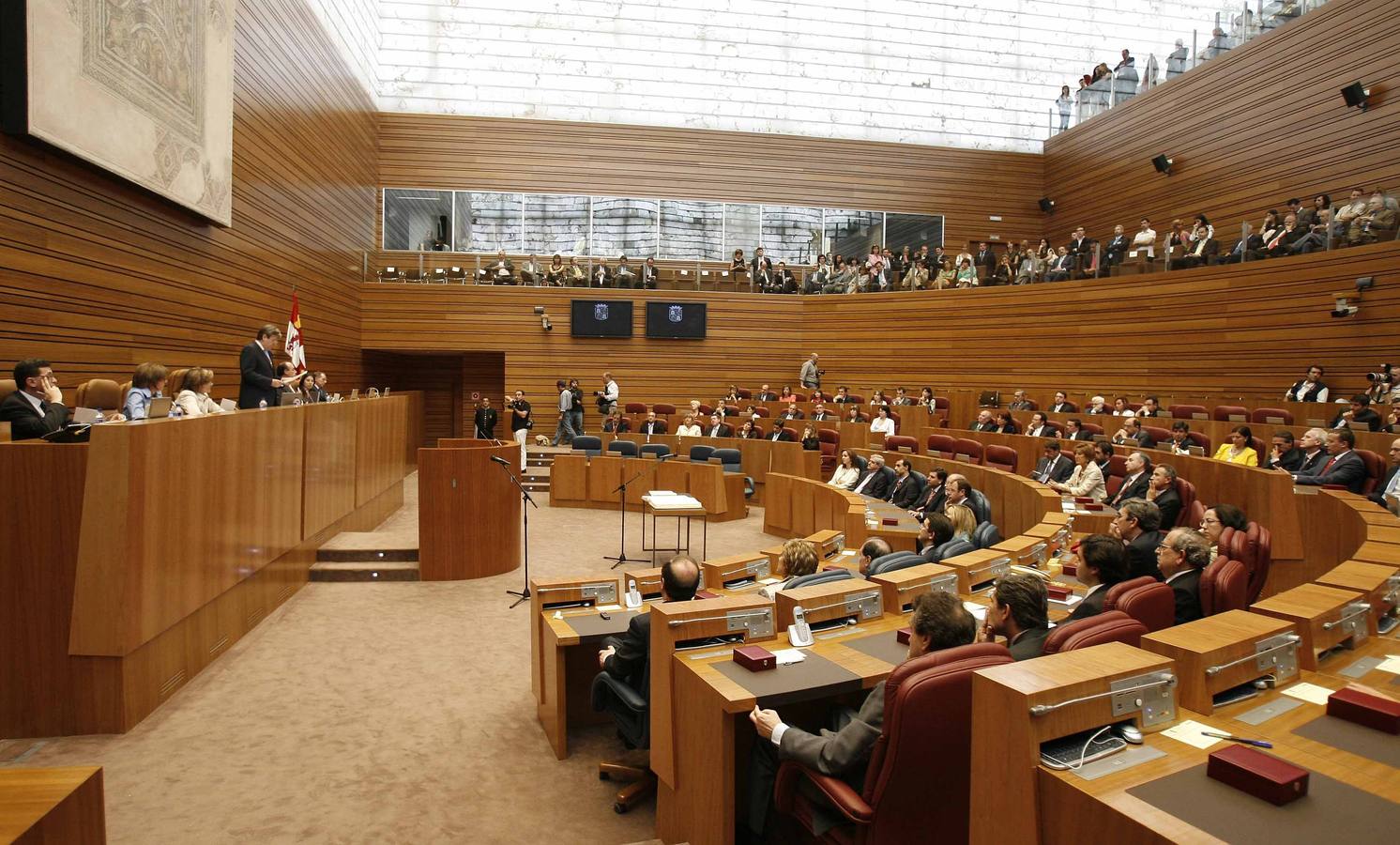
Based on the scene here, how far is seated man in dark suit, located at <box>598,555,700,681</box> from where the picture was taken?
310 cm

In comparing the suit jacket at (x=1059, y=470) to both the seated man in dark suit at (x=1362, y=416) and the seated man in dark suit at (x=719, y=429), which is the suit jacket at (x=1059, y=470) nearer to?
the seated man in dark suit at (x=1362, y=416)

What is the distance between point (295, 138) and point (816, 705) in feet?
35.0

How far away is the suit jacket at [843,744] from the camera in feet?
6.79

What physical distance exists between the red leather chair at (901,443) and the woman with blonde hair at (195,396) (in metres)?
6.85

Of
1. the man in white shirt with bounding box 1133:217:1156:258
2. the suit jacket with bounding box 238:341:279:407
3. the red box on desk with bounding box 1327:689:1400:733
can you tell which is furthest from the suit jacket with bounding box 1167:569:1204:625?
the man in white shirt with bounding box 1133:217:1156:258

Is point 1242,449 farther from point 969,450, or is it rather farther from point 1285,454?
point 969,450

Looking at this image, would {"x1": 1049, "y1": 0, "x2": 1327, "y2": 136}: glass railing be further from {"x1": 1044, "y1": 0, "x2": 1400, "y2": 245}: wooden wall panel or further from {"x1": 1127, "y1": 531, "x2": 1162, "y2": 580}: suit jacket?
{"x1": 1127, "y1": 531, "x2": 1162, "y2": 580}: suit jacket

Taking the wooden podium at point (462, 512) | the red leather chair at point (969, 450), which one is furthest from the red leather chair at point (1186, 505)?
the wooden podium at point (462, 512)

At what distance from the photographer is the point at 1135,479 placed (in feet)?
20.0

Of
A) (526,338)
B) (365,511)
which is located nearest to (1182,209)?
(526,338)

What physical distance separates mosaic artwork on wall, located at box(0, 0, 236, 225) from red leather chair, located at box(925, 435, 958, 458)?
7.72m

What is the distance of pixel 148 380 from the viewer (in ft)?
14.7

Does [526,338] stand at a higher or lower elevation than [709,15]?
lower

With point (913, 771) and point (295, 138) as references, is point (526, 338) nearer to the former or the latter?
point (295, 138)
